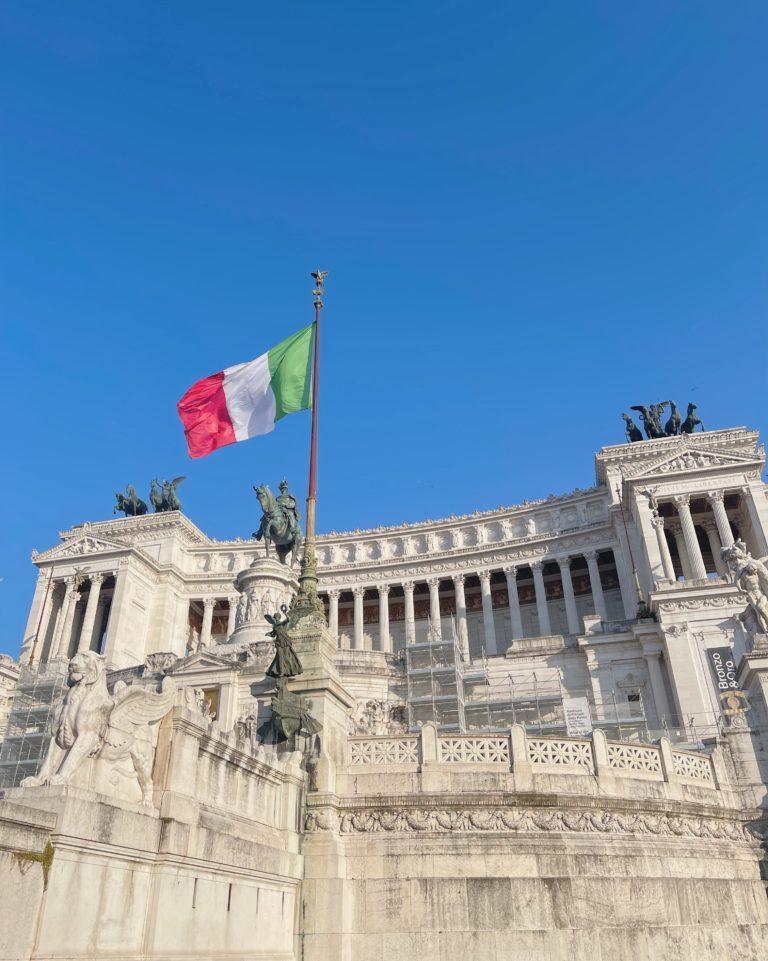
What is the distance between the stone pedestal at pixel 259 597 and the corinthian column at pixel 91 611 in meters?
34.5

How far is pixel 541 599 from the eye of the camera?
69.8 m

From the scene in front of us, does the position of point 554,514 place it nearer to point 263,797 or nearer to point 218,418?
point 218,418

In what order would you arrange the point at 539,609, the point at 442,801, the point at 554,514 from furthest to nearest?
1. the point at 554,514
2. the point at 539,609
3. the point at 442,801

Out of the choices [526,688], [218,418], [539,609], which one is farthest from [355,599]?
[218,418]

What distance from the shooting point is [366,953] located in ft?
43.7

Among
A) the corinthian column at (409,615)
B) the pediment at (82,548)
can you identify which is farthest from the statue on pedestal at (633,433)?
the pediment at (82,548)

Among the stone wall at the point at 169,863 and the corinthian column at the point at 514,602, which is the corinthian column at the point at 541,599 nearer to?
the corinthian column at the point at 514,602

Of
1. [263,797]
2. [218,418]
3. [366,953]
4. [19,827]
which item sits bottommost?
[366,953]

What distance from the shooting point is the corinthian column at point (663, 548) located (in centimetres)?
Result: 5397

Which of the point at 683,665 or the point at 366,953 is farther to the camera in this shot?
the point at 683,665

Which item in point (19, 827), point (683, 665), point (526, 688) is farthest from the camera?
point (526, 688)

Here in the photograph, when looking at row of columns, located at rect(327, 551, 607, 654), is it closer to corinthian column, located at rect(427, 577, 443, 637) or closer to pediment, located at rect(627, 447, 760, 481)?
corinthian column, located at rect(427, 577, 443, 637)

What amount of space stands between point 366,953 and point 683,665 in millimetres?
33923

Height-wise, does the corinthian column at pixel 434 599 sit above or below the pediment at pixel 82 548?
below
